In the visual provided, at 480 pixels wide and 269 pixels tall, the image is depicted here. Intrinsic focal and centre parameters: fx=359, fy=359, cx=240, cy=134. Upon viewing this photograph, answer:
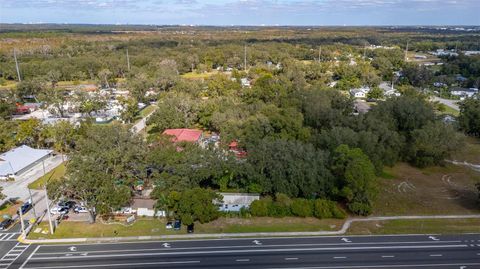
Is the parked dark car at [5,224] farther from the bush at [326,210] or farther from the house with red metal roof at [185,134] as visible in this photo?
the bush at [326,210]

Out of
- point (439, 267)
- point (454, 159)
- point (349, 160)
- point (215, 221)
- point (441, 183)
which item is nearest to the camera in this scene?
point (439, 267)

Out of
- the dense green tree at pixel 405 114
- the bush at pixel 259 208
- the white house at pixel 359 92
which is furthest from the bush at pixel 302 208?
the white house at pixel 359 92

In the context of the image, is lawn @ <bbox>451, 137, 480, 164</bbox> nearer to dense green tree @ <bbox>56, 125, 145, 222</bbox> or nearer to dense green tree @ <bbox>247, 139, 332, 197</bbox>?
dense green tree @ <bbox>247, 139, 332, 197</bbox>

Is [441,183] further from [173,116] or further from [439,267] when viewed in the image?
[173,116]

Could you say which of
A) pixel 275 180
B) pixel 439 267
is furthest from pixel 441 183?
pixel 275 180

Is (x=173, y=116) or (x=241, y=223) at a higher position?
(x=173, y=116)
